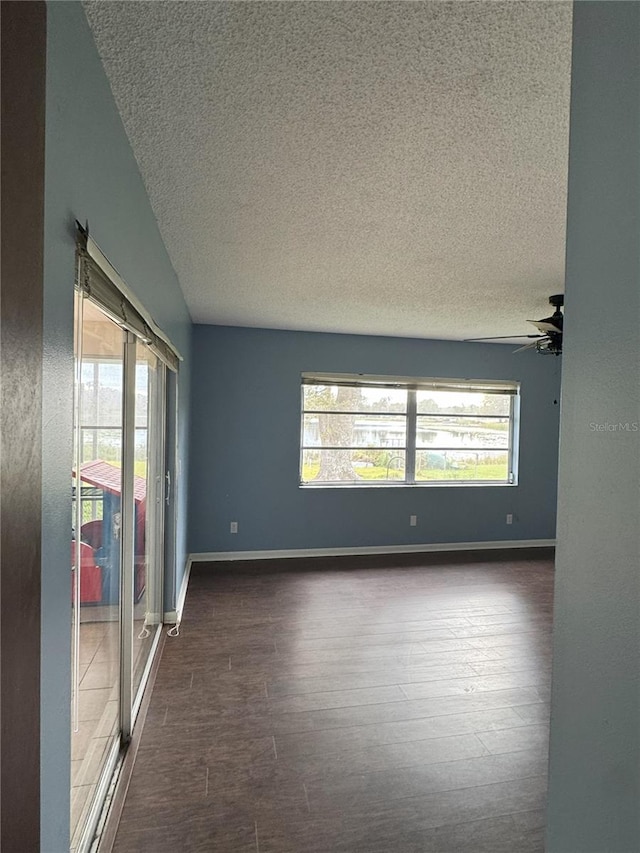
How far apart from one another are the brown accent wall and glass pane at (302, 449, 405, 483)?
4.89m

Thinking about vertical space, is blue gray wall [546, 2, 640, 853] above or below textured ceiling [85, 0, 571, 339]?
below

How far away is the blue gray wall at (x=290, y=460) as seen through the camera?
5258mm

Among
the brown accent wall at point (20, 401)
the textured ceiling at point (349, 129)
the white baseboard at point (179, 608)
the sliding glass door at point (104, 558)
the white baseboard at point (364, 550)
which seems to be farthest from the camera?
the white baseboard at point (364, 550)

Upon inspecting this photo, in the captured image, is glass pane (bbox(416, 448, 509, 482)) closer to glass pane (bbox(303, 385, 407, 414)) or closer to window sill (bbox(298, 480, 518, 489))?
window sill (bbox(298, 480, 518, 489))

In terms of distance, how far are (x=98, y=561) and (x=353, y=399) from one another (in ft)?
→ 13.1

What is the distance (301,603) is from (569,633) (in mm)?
3622

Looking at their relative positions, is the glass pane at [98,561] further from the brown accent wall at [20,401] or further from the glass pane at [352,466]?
the glass pane at [352,466]

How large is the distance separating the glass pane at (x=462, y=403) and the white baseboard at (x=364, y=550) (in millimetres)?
1648

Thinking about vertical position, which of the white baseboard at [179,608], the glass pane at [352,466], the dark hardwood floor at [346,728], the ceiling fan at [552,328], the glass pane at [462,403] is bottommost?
the dark hardwood floor at [346,728]

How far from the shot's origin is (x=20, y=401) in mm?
652

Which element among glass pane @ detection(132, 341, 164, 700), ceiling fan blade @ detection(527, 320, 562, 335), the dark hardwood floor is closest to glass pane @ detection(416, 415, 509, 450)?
the dark hardwood floor

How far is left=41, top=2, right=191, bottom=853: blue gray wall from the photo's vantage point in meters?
0.96

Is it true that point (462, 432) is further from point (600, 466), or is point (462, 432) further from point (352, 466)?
point (600, 466)

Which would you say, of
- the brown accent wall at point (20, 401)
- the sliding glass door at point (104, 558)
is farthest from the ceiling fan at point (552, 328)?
the brown accent wall at point (20, 401)
